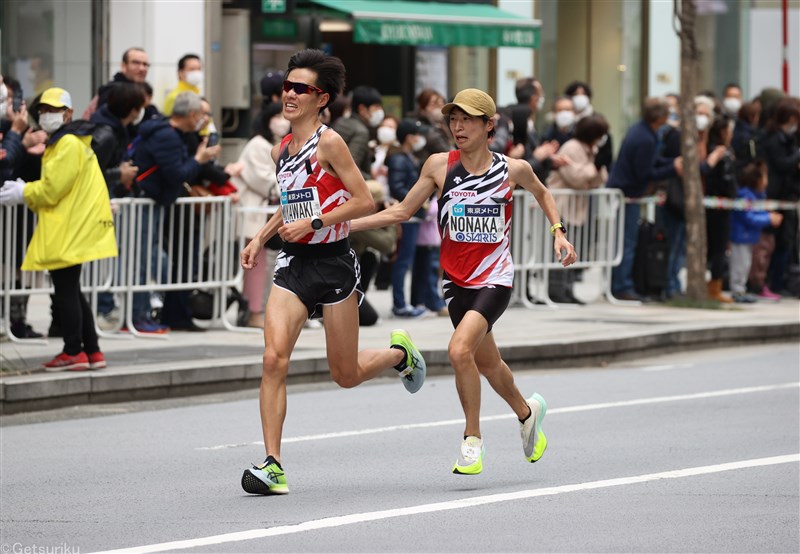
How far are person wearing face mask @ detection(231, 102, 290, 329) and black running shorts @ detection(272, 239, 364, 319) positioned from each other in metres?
6.11

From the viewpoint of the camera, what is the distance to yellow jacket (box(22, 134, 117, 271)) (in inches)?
463

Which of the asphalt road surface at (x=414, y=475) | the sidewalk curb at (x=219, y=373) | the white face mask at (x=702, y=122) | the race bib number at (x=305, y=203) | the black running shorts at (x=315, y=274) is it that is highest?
the white face mask at (x=702, y=122)

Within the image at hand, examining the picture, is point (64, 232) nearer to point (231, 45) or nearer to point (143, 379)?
point (143, 379)

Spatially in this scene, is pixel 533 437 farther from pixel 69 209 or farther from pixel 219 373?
pixel 69 209

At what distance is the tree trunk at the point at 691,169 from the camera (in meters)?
17.8

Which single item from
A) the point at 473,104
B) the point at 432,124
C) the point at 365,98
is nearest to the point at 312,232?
the point at 473,104

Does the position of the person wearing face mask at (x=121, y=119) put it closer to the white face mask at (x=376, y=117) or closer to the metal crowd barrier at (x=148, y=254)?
the metal crowd barrier at (x=148, y=254)

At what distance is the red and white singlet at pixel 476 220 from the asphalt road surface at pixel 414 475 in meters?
1.04

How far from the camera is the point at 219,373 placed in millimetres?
12352

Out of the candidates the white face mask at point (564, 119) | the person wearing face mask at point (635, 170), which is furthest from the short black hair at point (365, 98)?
the person wearing face mask at point (635, 170)

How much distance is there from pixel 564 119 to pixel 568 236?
1.39 metres

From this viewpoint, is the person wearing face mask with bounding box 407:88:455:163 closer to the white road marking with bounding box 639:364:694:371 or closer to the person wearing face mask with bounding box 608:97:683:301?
the person wearing face mask with bounding box 608:97:683:301

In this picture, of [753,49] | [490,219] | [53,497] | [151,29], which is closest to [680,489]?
[490,219]

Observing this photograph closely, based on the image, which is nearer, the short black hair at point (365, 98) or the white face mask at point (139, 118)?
the white face mask at point (139, 118)
